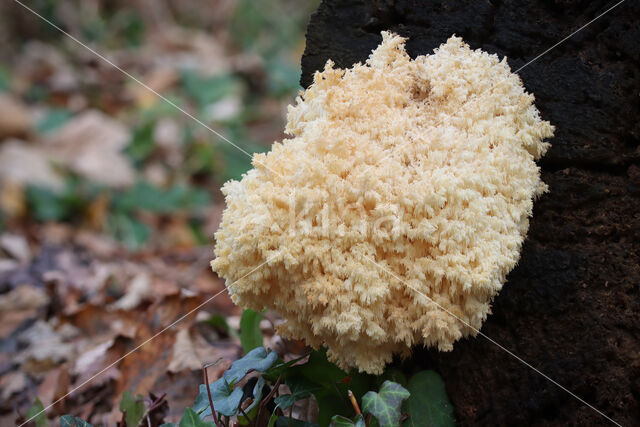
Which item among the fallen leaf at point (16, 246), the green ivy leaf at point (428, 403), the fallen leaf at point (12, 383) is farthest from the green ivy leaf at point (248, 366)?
the fallen leaf at point (16, 246)

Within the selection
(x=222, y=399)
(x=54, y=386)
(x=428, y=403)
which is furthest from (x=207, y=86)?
(x=428, y=403)

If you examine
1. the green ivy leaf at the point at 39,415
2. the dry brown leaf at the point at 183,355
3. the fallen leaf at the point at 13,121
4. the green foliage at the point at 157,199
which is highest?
the fallen leaf at the point at 13,121

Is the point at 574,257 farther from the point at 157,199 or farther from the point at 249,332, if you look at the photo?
the point at 157,199

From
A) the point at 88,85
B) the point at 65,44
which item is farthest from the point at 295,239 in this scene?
the point at 65,44

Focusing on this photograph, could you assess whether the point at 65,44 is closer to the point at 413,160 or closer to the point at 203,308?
the point at 203,308

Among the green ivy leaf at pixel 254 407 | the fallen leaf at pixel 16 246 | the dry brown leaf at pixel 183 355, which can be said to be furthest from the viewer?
the fallen leaf at pixel 16 246

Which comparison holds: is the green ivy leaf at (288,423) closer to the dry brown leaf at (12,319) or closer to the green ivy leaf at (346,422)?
the green ivy leaf at (346,422)
